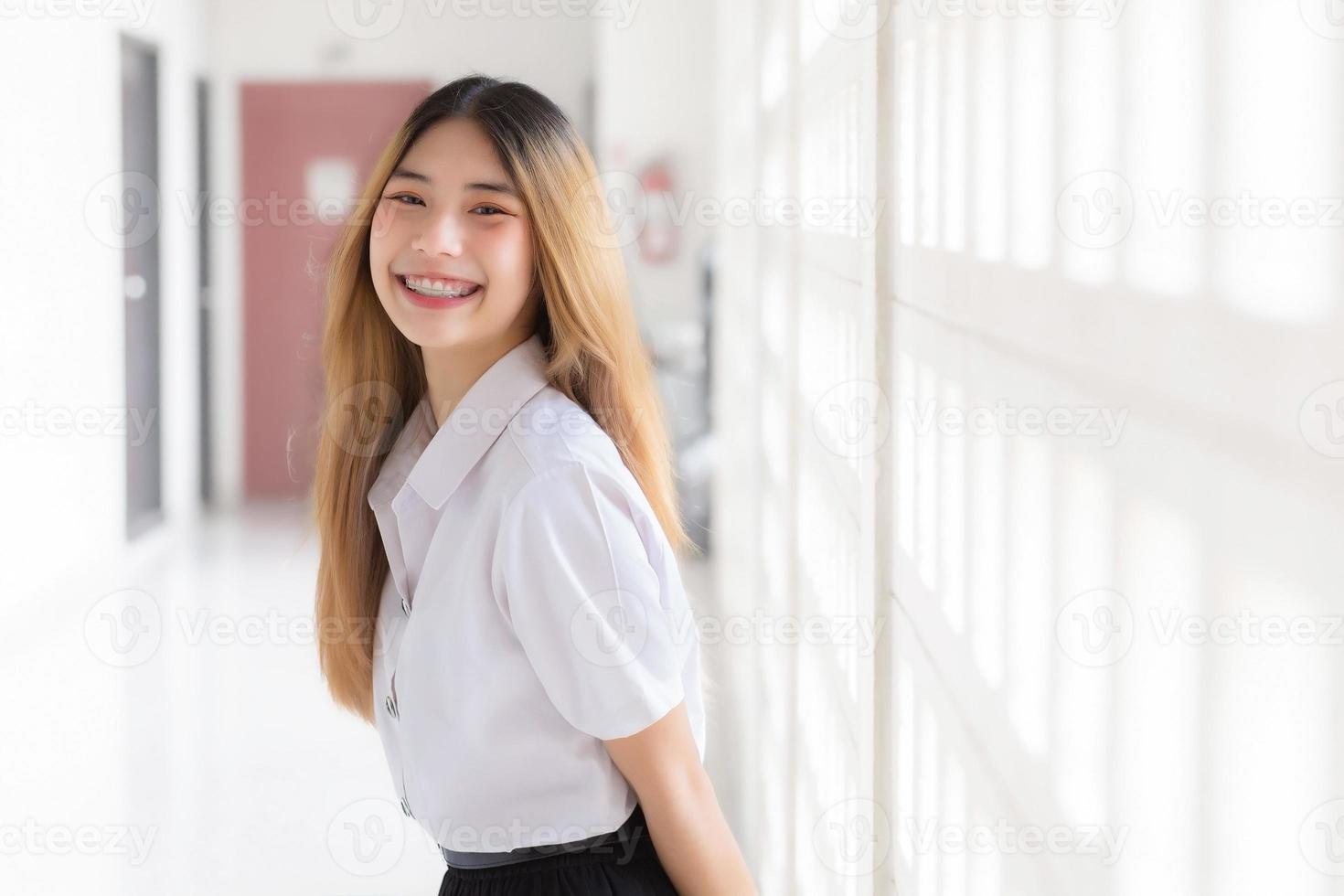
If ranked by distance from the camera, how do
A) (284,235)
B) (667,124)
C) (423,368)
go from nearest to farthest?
(423,368)
(667,124)
(284,235)

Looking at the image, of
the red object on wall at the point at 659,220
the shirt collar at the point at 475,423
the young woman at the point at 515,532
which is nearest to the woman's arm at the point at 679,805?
the young woman at the point at 515,532

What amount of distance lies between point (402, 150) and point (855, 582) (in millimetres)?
632

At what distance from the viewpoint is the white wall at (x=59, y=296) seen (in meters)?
3.82

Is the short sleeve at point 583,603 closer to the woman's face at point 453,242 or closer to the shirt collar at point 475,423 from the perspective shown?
the shirt collar at point 475,423

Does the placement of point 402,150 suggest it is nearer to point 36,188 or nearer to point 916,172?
point 916,172

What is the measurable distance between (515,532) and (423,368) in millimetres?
435

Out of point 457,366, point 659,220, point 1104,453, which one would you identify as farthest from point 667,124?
point 1104,453

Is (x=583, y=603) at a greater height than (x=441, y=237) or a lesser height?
lesser

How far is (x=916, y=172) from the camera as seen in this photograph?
3.04ft

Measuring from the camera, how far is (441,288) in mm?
1104

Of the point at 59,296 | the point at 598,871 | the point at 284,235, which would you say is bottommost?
the point at 598,871

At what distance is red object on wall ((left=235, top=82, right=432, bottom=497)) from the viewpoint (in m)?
6.45

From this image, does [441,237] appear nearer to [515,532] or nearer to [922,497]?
[515,532]

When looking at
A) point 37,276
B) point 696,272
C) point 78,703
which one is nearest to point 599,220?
point 78,703
